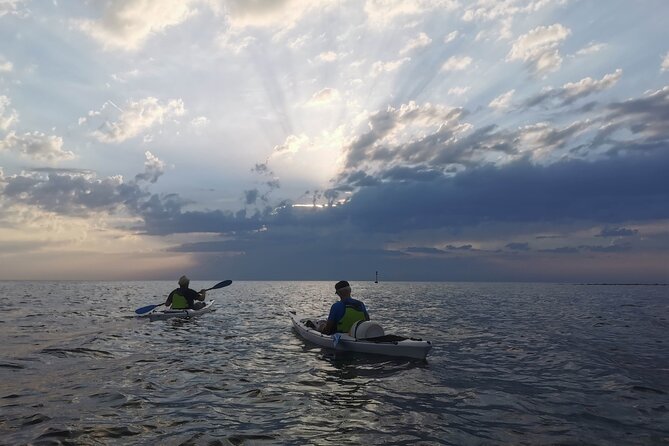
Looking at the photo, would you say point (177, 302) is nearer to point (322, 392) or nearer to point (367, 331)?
point (367, 331)

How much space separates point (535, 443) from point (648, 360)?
32.8 feet

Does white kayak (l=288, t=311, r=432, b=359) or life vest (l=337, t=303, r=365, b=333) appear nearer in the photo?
white kayak (l=288, t=311, r=432, b=359)

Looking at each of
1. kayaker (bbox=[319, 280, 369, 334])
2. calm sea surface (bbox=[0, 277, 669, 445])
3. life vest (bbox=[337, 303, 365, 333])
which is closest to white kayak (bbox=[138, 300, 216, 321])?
calm sea surface (bbox=[0, 277, 669, 445])

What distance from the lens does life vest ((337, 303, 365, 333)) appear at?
48.0 ft

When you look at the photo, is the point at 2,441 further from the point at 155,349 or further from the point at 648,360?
the point at 648,360

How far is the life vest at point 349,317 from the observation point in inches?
575

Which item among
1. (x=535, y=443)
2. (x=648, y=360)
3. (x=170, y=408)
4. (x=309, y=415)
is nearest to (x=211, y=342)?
(x=170, y=408)

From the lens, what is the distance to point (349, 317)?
14617mm

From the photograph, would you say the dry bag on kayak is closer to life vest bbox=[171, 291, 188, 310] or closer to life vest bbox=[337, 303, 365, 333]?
life vest bbox=[337, 303, 365, 333]

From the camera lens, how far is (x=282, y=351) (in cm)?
1503

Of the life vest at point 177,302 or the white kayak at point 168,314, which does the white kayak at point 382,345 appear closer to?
the white kayak at point 168,314

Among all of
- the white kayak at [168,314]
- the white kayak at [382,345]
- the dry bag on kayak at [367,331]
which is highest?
the dry bag on kayak at [367,331]

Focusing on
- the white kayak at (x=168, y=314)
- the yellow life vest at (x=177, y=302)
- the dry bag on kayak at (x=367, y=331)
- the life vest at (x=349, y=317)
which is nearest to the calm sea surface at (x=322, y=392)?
the dry bag on kayak at (x=367, y=331)

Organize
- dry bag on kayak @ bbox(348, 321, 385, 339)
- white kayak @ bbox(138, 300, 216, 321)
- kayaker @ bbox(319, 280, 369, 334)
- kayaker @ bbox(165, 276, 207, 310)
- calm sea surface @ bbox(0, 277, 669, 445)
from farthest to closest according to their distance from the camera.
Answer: kayaker @ bbox(165, 276, 207, 310)
white kayak @ bbox(138, 300, 216, 321)
kayaker @ bbox(319, 280, 369, 334)
dry bag on kayak @ bbox(348, 321, 385, 339)
calm sea surface @ bbox(0, 277, 669, 445)
